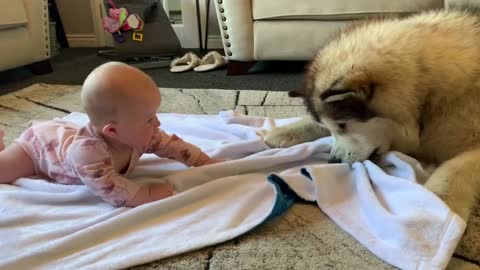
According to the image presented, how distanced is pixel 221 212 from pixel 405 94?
0.55 m

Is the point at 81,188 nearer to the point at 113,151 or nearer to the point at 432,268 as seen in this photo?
the point at 113,151

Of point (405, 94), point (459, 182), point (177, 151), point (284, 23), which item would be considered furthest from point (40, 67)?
point (459, 182)

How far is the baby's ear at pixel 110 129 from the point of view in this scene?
46.1 inches

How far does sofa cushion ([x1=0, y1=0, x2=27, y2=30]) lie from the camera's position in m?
2.84

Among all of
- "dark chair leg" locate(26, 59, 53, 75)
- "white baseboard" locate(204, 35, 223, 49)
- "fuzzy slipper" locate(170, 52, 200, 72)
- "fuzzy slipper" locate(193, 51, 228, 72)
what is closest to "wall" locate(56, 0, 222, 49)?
"white baseboard" locate(204, 35, 223, 49)

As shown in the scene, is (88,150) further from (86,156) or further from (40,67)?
(40,67)

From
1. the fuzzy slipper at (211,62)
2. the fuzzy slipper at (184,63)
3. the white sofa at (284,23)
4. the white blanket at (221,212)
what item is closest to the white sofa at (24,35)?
the fuzzy slipper at (184,63)

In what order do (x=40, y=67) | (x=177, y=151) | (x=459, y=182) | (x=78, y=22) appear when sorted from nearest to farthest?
(x=459, y=182)
(x=177, y=151)
(x=40, y=67)
(x=78, y=22)

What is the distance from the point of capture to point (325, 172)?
1271mm

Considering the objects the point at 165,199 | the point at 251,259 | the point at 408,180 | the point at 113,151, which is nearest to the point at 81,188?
the point at 113,151

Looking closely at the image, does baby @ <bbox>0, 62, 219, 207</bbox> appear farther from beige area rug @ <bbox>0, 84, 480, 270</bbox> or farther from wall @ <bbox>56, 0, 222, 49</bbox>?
wall @ <bbox>56, 0, 222, 49</bbox>

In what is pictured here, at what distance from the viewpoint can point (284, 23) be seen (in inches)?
112

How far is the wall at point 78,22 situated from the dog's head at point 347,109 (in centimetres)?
367

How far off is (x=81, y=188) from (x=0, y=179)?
0.26m
